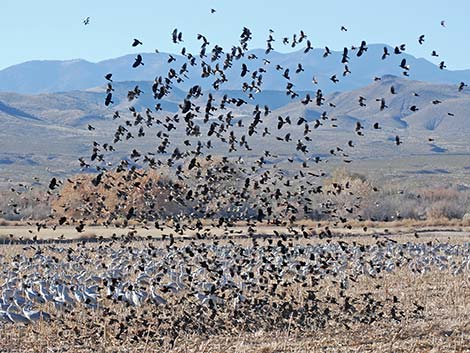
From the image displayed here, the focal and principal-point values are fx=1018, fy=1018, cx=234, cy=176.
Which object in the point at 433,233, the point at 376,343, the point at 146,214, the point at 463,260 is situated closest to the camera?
the point at 376,343

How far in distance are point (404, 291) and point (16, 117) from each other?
174 m

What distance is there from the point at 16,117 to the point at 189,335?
17788 cm

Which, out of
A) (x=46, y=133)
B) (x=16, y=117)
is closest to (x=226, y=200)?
(x=46, y=133)

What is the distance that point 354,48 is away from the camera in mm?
16562

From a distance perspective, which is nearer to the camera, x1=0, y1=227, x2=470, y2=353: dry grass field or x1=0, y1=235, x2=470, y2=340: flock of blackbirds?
x1=0, y1=227, x2=470, y2=353: dry grass field

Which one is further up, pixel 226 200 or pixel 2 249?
pixel 226 200

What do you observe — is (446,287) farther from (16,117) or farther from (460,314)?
(16,117)

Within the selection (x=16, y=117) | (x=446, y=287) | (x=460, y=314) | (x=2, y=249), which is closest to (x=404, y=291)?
(x=446, y=287)

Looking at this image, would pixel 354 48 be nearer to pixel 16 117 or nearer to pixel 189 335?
pixel 189 335

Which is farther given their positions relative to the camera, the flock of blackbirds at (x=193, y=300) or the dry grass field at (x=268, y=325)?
the flock of blackbirds at (x=193, y=300)

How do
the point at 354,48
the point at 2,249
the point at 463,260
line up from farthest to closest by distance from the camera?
the point at 2,249 < the point at 463,260 < the point at 354,48

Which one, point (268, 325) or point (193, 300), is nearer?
point (268, 325)

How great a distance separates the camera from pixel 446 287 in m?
20.8

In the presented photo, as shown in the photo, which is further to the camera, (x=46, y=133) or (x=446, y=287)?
(x=46, y=133)
